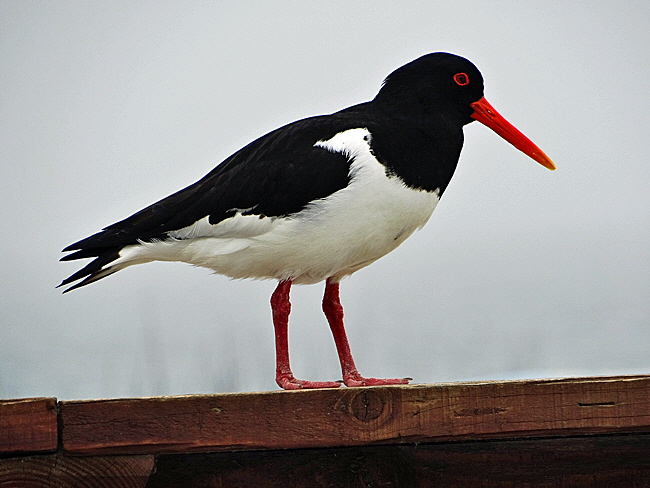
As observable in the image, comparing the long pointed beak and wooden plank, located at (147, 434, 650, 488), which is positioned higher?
the long pointed beak

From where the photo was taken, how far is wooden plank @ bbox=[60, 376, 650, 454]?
1.74 meters

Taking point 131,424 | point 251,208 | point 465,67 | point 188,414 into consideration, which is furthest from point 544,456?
point 465,67

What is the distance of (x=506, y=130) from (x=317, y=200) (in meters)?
0.92

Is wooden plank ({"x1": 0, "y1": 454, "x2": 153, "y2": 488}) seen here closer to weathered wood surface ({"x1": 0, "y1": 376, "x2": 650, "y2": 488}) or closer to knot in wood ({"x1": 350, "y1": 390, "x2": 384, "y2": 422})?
weathered wood surface ({"x1": 0, "y1": 376, "x2": 650, "y2": 488})

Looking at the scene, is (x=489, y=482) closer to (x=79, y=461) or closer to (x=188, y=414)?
(x=188, y=414)

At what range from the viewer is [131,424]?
174 centimetres

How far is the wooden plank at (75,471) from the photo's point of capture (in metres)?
1.72

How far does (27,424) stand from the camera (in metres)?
1.70

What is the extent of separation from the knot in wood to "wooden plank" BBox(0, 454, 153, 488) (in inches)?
18.2

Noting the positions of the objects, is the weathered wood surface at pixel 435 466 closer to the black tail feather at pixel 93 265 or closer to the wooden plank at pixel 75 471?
the wooden plank at pixel 75 471

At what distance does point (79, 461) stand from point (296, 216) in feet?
3.79

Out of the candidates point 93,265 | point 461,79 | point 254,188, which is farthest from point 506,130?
point 93,265

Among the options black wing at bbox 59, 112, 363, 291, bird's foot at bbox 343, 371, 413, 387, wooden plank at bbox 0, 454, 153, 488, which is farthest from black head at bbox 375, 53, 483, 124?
wooden plank at bbox 0, 454, 153, 488

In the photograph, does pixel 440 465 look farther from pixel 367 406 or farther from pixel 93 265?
pixel 93 265
